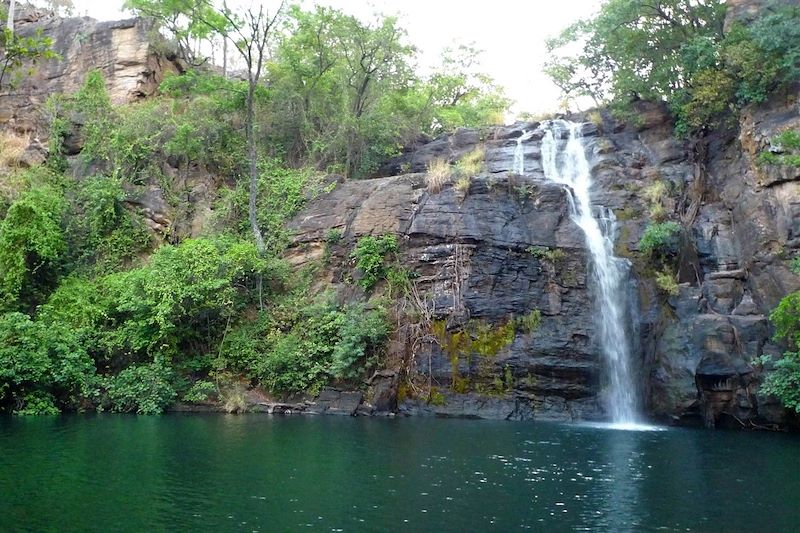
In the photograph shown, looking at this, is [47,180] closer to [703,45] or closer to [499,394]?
[499,394]

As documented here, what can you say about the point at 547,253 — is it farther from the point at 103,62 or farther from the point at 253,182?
the point at 103,62

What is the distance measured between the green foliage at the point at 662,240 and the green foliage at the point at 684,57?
19.1 ft

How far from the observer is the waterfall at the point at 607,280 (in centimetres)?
2216

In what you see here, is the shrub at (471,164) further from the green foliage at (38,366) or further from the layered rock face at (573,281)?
the green foliage at (38,366)

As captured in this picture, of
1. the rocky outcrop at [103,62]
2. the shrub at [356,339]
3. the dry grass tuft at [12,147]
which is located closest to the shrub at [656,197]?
the shrub at [356,339]

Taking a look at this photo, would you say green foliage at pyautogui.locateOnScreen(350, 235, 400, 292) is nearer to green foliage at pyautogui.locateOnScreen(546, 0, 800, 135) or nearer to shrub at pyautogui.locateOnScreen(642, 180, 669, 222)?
shrub at pyautogui.locateOnScreen(642, 180, 669, 222)

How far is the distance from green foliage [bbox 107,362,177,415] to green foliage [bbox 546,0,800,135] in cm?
2193

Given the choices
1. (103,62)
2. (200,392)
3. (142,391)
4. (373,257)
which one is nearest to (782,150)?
(373,257)

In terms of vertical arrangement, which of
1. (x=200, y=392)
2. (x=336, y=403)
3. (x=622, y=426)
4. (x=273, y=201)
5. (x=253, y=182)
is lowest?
(x=622, y=426)

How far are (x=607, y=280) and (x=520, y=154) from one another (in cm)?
866

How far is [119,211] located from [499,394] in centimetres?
1732

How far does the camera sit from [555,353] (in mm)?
22188

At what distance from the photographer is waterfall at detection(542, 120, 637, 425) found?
22156 mm

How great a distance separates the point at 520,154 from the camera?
3023 centimetres
